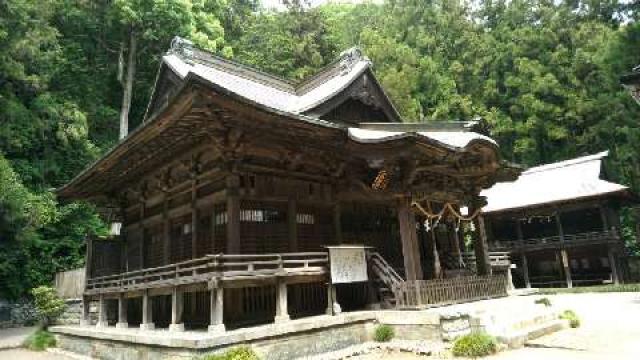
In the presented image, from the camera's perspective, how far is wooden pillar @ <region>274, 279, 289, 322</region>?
10.4 meters

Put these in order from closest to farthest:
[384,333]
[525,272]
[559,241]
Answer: [384,333]
[559,241]
[525,272]

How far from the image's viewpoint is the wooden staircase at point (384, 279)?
40.3ft

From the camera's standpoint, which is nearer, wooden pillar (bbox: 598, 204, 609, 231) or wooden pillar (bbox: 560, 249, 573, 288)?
wooden pillar (bbox: 598, 204, 609, 231)

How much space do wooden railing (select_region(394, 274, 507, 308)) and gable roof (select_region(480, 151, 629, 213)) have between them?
17360mm

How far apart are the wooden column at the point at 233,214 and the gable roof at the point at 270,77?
5571mm

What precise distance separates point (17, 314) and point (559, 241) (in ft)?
111

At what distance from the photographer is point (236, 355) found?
849cm

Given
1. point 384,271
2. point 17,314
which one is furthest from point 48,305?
point 384,271

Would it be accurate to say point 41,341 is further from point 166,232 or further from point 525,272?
point 525,272

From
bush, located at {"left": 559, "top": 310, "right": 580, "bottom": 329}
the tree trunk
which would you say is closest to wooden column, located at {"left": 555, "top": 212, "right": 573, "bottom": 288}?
bush, located at {"left": 559, "top": 310, "right": 580, "bottom": 329}

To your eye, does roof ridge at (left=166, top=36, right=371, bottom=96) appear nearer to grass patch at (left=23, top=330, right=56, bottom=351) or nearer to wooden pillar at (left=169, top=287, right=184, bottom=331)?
wooden pillar at (left=169, top=287, right=184, bottom=331)

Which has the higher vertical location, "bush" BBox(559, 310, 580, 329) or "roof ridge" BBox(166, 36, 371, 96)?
"roof ridge" BBox(166, 36, 371, 96)

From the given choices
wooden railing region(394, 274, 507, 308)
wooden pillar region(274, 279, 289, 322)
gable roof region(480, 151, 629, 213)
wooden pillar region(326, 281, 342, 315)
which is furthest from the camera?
gable roof region(480, 151, 629, 213)

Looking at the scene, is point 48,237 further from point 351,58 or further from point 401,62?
point 401,62
